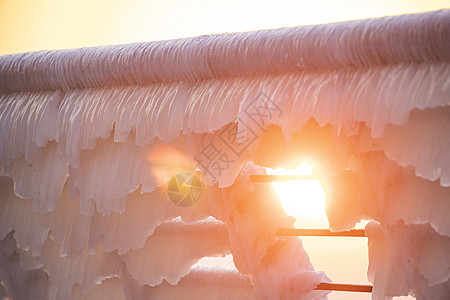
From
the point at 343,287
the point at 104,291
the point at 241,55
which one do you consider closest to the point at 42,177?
the point at 104,291

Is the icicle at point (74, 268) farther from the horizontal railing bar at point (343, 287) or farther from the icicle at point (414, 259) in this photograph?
the icicle at point (414, 259)

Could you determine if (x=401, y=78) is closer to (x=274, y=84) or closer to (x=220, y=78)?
(x=274, y=84)

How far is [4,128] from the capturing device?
1193 mm

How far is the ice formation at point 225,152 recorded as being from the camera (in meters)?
0.83

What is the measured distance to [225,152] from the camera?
3.19ft

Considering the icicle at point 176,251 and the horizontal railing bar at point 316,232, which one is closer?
the horizontal railing bar at point 316,232

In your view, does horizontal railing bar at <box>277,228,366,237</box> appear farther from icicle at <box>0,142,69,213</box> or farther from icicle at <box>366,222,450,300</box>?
icicle at <box>0,142,69,213</box>

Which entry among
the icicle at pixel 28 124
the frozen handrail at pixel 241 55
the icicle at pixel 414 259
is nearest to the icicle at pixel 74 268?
the icicle at pixel 28 124

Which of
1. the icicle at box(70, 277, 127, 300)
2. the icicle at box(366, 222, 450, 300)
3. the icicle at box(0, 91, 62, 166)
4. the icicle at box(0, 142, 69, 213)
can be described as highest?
the icicle at box(0, 91, 62, 166)

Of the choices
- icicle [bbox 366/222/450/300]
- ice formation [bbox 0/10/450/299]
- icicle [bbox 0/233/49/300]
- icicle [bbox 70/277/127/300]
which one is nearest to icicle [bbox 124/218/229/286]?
ice formation [bbox 0/10/450/299]

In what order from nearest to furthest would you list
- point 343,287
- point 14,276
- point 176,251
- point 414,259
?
point 414,259
point 343,287
point 176,251
point 14,276

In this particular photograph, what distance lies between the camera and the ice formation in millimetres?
834

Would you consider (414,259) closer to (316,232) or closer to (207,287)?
(316,232)

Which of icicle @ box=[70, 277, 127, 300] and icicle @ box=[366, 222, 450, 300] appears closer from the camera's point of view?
icicle @ box=[366, 222, 450, 300]
